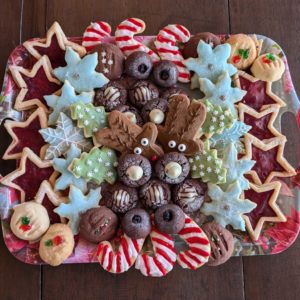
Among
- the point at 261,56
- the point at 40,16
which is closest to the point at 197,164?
the point at 261,56

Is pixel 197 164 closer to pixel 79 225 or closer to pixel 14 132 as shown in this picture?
pixel 79 225

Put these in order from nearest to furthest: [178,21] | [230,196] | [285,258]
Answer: [230,196], [285,258], [178,21]

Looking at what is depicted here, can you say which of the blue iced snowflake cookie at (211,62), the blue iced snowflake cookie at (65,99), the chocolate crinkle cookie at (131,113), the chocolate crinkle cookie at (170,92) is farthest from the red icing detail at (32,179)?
the blue iced snowflake cookie at (211,62)

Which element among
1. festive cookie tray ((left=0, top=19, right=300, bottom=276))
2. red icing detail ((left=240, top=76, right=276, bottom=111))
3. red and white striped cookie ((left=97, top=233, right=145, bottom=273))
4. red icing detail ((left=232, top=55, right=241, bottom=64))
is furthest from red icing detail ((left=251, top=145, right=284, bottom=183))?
red and white striped cookie ((left=97, top=233, right=145, bottom=273))

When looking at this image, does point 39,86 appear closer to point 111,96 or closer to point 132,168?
point 111,96

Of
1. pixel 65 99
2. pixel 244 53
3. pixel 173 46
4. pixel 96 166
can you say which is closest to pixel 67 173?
pixel 96 166

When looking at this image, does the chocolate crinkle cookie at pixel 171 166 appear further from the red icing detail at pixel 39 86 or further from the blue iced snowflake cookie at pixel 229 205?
the red icing detail at pixel 39 86
